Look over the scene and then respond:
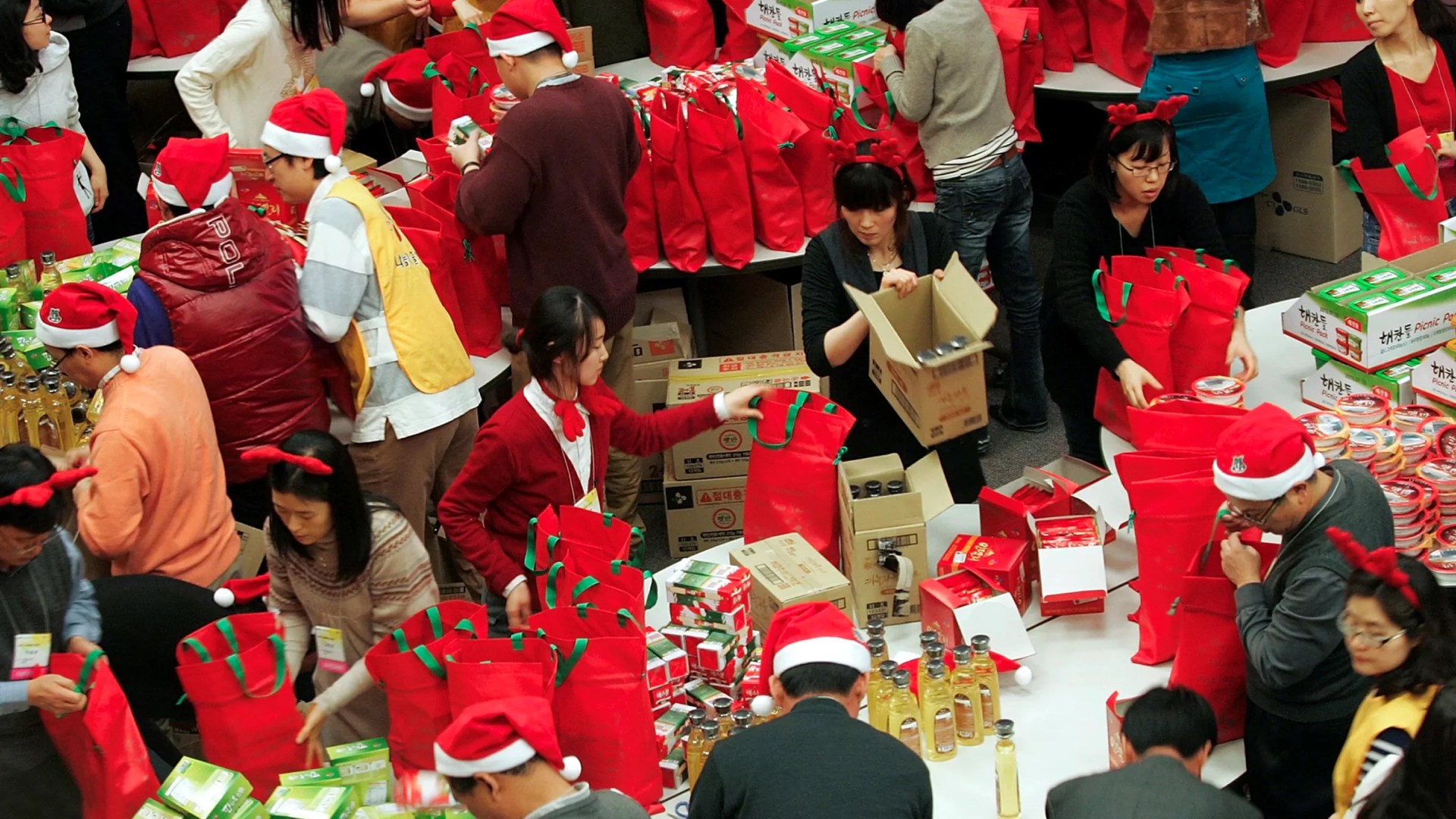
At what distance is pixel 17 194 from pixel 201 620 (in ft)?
6.96

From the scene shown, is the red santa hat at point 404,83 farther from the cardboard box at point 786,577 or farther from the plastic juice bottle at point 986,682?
the plastic juice bottle at point 986,682

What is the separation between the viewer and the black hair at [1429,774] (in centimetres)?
245

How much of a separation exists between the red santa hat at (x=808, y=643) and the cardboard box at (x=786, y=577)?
32 centimetres

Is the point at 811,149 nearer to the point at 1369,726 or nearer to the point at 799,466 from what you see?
the point at 799,466

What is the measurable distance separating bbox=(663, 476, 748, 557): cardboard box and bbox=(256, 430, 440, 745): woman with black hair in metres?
1.85

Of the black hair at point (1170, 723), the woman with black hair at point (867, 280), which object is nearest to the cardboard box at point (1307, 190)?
the woman with black hair at point (867, 280)

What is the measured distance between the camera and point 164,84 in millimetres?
8344

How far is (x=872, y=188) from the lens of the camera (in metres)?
4.03

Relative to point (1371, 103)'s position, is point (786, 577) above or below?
below

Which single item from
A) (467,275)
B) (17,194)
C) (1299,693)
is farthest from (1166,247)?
(17,194)

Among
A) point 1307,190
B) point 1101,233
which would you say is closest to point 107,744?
point 1101,233

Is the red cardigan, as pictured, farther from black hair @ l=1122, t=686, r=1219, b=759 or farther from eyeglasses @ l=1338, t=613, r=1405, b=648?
eyeglasses @ l=1338, t=613, r=1405, b=648

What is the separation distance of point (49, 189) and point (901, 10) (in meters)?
2.98

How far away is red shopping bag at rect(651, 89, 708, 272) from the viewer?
5.38m
